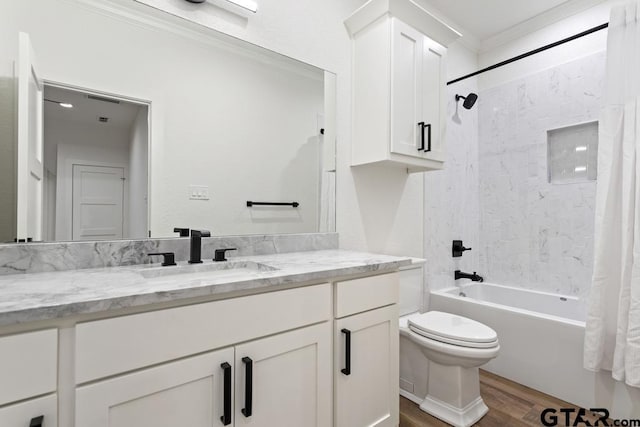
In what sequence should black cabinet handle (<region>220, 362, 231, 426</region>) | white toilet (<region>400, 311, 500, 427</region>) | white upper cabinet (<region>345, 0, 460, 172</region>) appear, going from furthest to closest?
white upper cabinet (<region>345, 0, 460, 172</region>) < white toilet (<region>400, 311, 500, 427</region>) < black cabinet handle (<region>220, 362, 231, 426</region>)

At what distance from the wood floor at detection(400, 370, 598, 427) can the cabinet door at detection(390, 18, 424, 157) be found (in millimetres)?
1450

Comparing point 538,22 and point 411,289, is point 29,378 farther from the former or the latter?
point 538,22

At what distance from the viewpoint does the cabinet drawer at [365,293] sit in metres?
1.24

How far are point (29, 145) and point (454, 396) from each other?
218cm

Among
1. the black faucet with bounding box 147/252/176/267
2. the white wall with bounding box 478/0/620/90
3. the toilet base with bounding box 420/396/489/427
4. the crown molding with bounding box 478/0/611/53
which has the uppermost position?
the crown molding with bounding box 478/0/611/53

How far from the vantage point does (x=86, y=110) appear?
1191mm

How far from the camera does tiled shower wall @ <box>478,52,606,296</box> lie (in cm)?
238

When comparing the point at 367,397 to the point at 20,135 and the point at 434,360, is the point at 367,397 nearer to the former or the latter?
the point at 434,360

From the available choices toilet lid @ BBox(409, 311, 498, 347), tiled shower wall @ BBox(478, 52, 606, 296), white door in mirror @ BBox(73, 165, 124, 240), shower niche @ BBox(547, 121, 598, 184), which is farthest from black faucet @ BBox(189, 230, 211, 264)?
shower niche @ BBox(547, 121, 598, 184)

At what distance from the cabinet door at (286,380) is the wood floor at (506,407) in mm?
811

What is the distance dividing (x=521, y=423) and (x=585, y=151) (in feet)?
6.46

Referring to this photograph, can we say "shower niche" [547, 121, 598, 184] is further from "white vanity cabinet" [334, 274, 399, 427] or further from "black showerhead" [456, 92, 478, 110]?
"white vanity cabinet" [334, 274, 399, 427]

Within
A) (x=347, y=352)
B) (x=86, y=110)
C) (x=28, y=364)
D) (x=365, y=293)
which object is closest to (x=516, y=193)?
(x=365, y=293)

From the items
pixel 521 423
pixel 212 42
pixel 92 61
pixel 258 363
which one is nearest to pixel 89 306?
pixel 258 363
